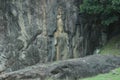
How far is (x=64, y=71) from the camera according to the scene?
16.0 meters

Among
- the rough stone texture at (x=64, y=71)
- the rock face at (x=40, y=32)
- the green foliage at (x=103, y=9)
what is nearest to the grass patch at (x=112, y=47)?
the rock face at (x=40, y=32)

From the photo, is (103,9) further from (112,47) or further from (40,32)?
(40,32)

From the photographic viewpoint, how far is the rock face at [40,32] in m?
25.1

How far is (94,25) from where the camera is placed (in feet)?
95.6

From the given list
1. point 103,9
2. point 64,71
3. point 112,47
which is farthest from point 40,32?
point 64,71

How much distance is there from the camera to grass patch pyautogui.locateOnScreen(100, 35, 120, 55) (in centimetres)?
2650

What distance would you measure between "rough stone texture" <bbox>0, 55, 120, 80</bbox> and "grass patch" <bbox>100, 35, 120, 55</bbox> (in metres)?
8.48

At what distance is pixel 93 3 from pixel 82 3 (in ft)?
5.14

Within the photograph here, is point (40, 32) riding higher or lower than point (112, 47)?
higher

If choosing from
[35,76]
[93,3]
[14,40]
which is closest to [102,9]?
[93,3]

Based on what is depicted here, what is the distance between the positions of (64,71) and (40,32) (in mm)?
10631

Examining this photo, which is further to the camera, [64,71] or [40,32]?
[40,32]

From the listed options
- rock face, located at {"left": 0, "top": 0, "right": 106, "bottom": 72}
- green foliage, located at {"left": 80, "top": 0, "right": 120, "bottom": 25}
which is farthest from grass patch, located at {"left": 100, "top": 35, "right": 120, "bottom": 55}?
green foliage, located at {"left": 80, "top": 0, "right": 120, "bottom": 25}

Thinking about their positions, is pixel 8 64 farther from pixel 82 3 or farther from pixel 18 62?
pixel 82 3
